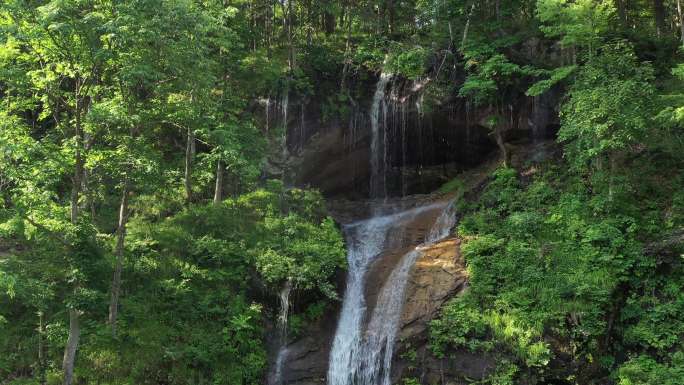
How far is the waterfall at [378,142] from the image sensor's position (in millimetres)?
21938

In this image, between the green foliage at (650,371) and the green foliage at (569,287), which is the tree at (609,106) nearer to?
the green foliage at (569,287)

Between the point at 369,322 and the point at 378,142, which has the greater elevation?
the point at 378,142

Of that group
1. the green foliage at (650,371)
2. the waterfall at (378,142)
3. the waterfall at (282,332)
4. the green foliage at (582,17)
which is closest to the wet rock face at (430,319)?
the green foliage at (650,371)

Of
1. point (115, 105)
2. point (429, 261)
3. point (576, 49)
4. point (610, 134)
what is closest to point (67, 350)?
point (115, 105)

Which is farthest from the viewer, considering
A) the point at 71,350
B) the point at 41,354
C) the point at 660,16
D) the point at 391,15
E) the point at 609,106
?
the point at 391,15

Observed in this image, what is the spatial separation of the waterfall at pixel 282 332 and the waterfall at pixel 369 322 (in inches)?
50.0

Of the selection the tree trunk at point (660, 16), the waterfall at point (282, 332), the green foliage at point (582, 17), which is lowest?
the waterfall at point (282, 332)

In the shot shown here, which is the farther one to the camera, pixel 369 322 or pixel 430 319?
pixel 369 322

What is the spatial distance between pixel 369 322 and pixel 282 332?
235 cm

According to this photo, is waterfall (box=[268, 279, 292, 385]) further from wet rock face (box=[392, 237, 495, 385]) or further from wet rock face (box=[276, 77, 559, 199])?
wet rock face (box=[276, 77, 559, 199])

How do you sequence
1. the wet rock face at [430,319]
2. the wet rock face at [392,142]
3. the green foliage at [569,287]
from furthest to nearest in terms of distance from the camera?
the wet rock face at [392,142], the wet rock face at [430,319], the green foliage at [569,287]

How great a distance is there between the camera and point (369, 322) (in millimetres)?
14047

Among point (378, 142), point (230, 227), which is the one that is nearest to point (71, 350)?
point (230, 227)

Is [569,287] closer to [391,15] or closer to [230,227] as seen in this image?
[230,227]
